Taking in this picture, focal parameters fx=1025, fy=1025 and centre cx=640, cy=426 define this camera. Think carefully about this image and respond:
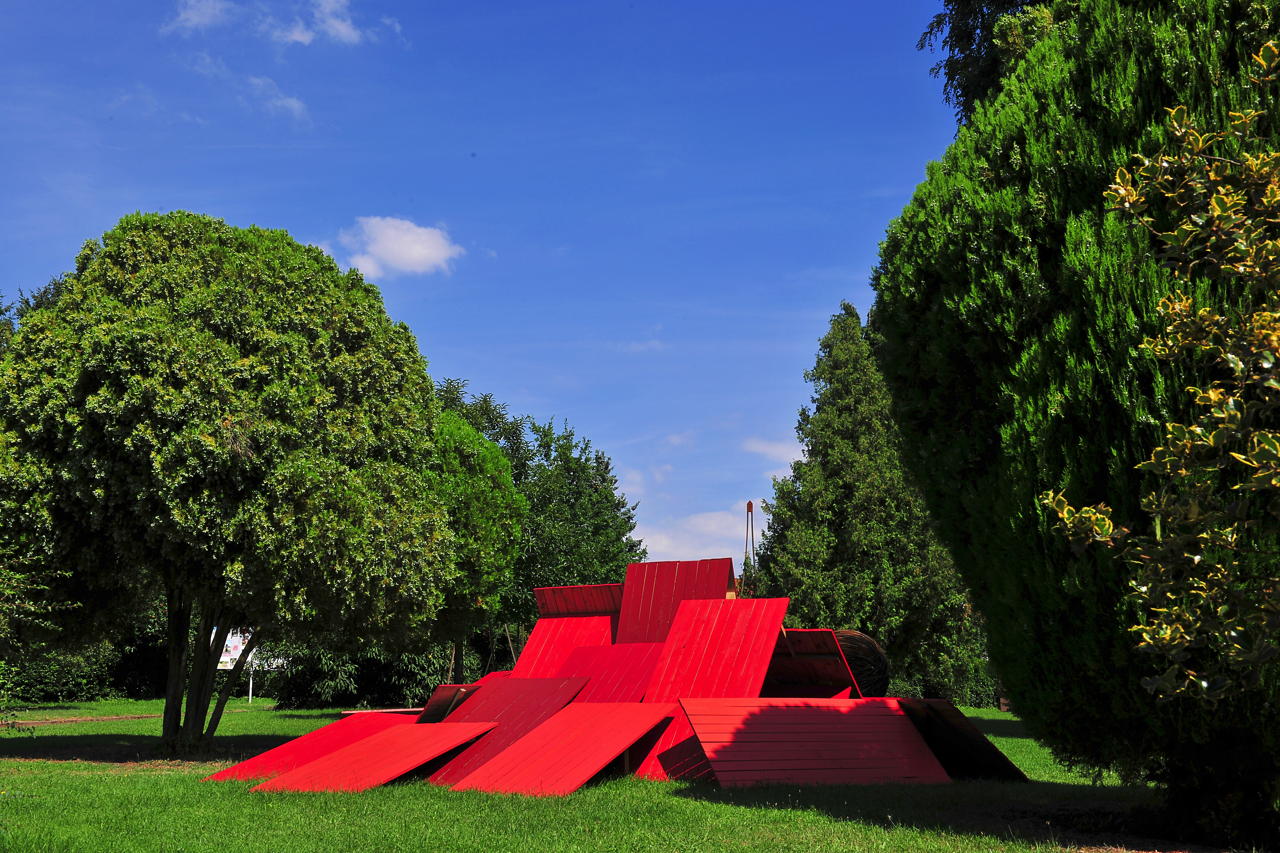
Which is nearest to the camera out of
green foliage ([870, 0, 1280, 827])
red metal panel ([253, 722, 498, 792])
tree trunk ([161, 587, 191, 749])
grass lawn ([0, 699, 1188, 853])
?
green foliage ([870, 0, 1280, 827])

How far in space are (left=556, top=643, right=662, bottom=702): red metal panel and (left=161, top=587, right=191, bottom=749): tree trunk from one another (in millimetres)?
7796

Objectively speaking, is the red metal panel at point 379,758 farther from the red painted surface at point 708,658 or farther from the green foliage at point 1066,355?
the green foliage at point 1066,355

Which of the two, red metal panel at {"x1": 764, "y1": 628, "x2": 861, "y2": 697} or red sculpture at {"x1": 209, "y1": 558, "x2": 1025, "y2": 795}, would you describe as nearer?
red sculpture at {"x1": 209, "y1": 558, "x2": 1025, "y2": 795}

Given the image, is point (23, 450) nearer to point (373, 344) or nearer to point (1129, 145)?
point (373, 344)

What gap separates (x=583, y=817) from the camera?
8.59 m

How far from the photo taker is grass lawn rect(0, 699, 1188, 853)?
24.5 ft

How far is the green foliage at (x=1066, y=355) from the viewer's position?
285 inches

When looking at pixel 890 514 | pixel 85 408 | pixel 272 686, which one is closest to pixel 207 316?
pixel 85 408

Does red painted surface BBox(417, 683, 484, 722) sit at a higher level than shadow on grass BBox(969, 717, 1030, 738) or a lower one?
higher

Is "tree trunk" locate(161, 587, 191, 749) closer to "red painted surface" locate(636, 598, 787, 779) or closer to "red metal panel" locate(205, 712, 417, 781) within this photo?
"red metal panel" locate(205, 712, 417, 781)

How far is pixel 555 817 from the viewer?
8602 mm

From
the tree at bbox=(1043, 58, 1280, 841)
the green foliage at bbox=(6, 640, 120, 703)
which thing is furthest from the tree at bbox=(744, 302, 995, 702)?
the green foliage at bbox=(6, 640, 120, 703)

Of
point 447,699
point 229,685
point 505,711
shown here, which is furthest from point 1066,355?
point 229,685

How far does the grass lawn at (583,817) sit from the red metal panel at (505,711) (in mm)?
802
